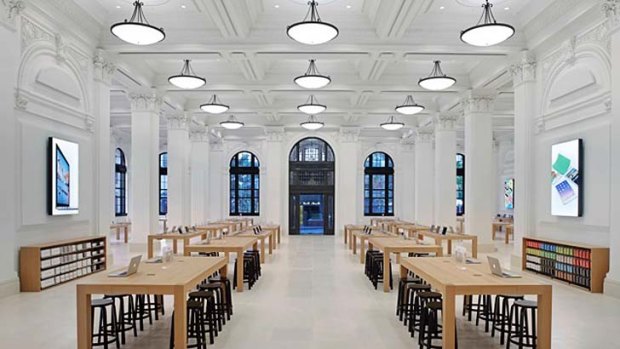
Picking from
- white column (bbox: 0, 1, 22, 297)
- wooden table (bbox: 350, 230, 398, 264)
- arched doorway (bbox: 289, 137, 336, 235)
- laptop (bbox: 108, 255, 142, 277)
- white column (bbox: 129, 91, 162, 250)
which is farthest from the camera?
arched doorway (bbox: 289, 137, 336, 235)

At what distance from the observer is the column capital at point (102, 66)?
463 inches

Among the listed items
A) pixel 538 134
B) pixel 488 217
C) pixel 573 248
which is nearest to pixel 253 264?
pixel 573 248

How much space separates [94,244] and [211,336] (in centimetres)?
661

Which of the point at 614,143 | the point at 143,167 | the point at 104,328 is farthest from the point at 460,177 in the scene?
the point at 104,328

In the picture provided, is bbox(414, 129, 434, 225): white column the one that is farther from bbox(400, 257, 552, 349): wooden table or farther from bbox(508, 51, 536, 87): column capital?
bbox(400, 257, 552, 349): wooden table

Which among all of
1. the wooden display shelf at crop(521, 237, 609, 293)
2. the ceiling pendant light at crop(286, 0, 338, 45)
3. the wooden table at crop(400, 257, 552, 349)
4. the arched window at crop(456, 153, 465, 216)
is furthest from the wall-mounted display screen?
the wooden table at crop(400, 257, 552, 349)

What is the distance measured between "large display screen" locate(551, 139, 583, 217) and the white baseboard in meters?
10.5

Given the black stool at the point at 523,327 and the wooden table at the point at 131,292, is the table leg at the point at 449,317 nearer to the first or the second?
the black stool at the point at 523,327

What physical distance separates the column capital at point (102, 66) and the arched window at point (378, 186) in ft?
59.8

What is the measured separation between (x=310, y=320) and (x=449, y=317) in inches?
97.5

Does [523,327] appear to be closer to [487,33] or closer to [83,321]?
[83,321]

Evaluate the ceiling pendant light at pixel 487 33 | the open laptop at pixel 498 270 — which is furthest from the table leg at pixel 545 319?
the ceiling pendant light at pixel 487 33

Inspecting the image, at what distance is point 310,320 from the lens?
6926 mm

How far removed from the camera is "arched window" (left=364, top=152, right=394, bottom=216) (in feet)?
93.9
